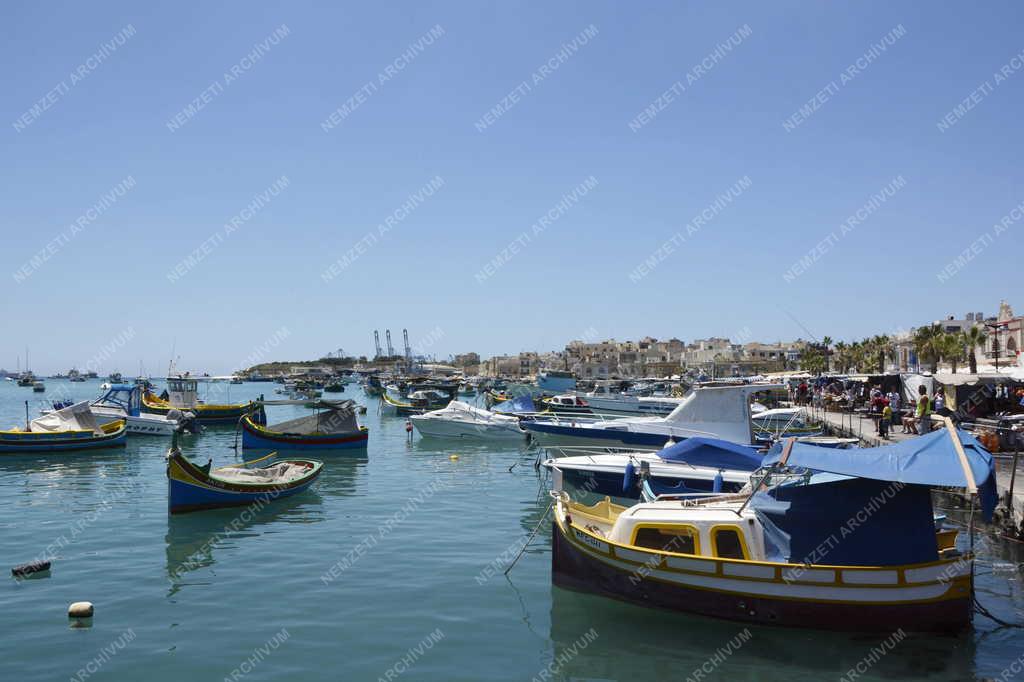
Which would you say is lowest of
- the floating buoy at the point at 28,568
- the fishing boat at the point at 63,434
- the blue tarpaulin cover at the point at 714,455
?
the floating buoy at the point at 28,568

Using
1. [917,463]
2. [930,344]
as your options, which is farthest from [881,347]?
[917,463]

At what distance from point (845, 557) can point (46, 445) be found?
39952 mm

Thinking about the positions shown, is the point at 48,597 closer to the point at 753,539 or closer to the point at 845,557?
the point at 753,539

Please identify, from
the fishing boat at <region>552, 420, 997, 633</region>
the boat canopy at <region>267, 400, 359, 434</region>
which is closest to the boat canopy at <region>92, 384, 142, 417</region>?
the boat canopy at <region>267, 400, 359, 434</region>

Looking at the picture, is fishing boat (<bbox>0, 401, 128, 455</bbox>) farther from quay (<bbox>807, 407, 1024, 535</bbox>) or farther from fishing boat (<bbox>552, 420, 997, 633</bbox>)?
quay (<bbox>807, 407, 1024, 535</bbox>)

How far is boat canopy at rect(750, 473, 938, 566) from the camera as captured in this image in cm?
1270

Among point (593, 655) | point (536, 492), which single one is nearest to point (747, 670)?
point (593, 655)

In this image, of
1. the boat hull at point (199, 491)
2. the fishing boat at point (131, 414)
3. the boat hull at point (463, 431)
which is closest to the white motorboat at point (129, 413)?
the fishing boat at point (131, 414)

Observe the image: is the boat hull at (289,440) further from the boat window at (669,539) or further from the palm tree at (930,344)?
the palm tree at (930,344)

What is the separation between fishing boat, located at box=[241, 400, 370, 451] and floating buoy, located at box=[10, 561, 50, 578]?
2195 cm

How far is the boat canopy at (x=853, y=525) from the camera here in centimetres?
1270

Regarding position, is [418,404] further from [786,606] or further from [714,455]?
[786,606]

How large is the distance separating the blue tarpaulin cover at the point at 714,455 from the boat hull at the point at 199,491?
13.7 meters

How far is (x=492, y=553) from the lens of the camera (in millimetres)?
18406
